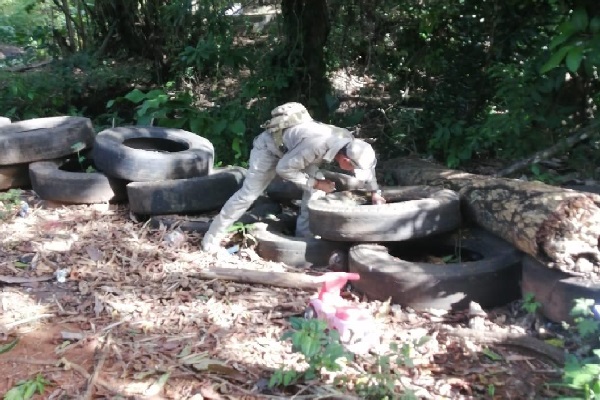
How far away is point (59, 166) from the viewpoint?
25.9ft

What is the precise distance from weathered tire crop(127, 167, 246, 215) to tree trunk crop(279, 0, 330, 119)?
302 cm

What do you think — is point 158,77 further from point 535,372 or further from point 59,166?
point 535,372

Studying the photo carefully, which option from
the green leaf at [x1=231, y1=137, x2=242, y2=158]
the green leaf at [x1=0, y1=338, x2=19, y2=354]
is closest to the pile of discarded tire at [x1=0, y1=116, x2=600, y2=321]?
the green leaf at [x1=231, y1=137, x2=242, y2=158]

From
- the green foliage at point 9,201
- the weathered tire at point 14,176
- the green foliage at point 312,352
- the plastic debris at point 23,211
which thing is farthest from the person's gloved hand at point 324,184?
the weathered tire at point 14,176

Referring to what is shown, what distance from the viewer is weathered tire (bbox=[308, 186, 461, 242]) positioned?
5.38 metres

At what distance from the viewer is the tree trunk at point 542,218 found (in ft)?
14.8

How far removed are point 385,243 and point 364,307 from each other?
75 cm

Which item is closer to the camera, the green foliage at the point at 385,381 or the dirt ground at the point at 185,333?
the green foliage at the point at 385,381

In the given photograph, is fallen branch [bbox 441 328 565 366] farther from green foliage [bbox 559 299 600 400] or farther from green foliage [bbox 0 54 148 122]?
green foliage [bbox 0 54 148 122]

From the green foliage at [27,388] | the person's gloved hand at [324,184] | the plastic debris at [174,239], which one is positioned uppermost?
the person's gloved hand at [324,184]

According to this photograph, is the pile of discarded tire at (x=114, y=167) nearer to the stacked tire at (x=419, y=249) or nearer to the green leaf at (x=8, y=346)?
the stacked tire at (x=419, y=249)

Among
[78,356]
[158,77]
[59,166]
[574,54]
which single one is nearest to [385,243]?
[574,54]

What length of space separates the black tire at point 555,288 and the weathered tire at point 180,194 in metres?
3.02

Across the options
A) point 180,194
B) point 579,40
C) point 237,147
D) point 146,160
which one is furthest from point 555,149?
point 146,160
